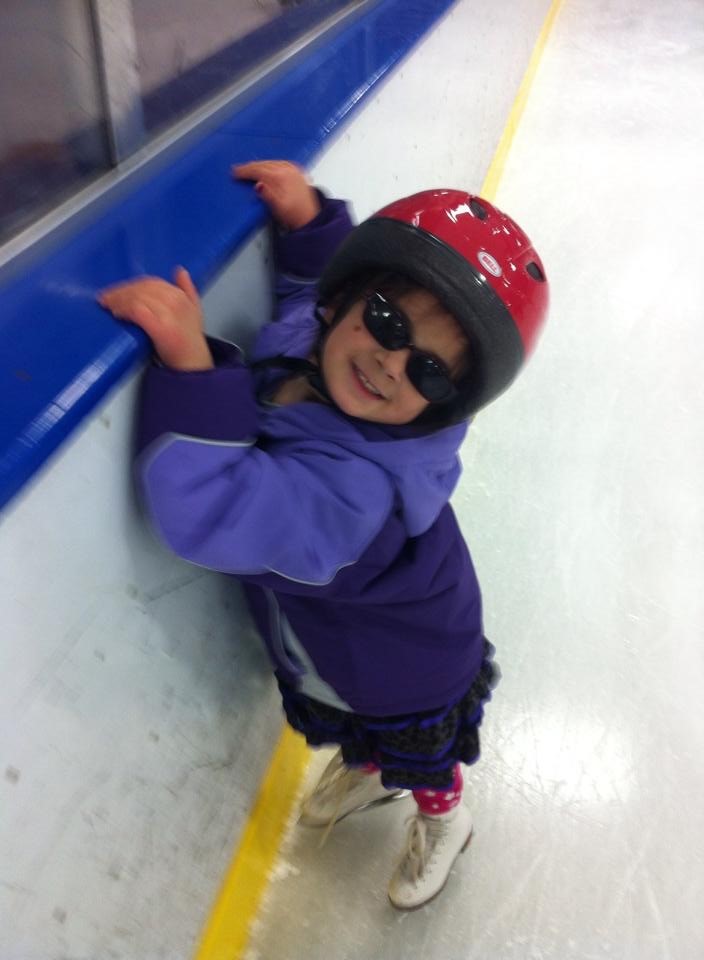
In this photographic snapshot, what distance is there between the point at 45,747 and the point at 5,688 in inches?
3.1

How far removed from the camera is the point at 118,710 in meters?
0.63

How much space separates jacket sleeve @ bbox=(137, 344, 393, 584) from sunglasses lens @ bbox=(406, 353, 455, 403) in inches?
3.1

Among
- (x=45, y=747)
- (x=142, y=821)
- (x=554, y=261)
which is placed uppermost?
(x=45, y=747)

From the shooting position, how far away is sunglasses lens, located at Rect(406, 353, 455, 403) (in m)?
0.64

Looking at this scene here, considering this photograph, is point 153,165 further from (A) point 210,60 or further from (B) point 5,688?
(B) point 5,688

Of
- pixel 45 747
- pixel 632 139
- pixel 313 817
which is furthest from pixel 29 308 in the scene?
pixel 632 139

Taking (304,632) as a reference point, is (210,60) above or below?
above

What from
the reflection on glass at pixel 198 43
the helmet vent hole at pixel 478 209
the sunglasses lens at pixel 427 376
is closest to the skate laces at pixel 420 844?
the sunglasses lens at pixel 427 376

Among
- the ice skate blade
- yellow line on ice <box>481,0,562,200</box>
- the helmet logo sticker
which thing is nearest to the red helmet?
the helmet logo sticker

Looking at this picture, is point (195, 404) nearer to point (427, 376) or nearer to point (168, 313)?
point (168, 313)

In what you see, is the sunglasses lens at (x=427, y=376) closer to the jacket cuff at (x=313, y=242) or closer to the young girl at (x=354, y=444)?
the young girl at (x=354, y=444)

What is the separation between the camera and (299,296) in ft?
2.77

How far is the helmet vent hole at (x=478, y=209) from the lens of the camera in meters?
0.70

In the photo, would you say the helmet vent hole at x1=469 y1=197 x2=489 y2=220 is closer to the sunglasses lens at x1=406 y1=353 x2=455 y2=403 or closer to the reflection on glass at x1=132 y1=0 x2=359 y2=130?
the sunglasses lens at x1=406 y1=353 x2=455 y2=403
